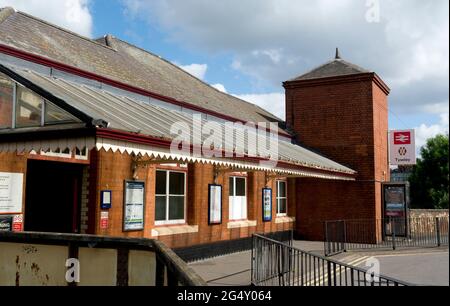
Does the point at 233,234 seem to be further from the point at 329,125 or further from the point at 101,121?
the point at 101,121

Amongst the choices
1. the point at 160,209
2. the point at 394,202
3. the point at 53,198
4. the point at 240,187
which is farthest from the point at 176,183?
the point at 394,202

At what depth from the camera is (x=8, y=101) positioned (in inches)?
294

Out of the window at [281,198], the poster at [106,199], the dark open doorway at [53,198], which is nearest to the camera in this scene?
the poster at [106,199]

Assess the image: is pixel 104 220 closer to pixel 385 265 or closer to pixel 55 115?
pixel 55 115

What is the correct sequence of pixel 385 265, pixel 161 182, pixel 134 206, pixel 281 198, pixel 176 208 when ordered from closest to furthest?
pixel 134 206
pixel 161 182
pixel 176 208
pixel 385 265
pixel 281 198

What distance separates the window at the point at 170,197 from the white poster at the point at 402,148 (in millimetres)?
12230

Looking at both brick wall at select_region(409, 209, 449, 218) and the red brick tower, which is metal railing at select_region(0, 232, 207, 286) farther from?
brick wall at select_region(409, 209, 449, 218)

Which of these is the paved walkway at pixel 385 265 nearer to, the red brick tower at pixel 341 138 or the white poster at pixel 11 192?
the red brick tower at pixel 341 138

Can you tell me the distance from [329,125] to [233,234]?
7.76 m

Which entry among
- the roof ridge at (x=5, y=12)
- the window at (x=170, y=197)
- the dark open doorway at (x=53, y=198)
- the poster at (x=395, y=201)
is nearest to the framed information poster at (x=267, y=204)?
the window at (x=170, y=197)

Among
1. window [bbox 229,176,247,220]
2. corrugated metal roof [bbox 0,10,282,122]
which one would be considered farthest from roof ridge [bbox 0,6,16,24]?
window [bbox 229,176,247,220]

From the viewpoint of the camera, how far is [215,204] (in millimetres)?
13891

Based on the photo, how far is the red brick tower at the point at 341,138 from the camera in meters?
19.3

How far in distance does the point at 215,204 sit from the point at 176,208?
5.14ft
